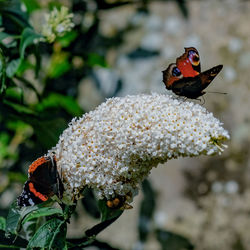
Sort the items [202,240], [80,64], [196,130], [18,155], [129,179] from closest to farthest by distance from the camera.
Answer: [196,130]
[129,179]
[202,240]
[18,155]
[80,64]

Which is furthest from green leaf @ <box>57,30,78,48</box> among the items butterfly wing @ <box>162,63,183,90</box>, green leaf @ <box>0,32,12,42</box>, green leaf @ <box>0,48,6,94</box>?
butterfly wing @ <box>162,63,183,90</box>

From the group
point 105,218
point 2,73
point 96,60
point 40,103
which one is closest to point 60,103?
point 40,103

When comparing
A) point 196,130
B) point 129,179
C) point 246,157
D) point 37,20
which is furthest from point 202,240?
point 37,20

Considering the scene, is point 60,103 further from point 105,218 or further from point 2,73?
point 105,218

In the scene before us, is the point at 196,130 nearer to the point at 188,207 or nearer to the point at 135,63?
the point at 188,207

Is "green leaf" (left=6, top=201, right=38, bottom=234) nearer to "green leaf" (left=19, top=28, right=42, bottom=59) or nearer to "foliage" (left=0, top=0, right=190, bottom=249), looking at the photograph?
"foliage" (left=0, top=0, right=190, bottom=249)

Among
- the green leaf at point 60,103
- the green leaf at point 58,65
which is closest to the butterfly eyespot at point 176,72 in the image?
the green leaf at point 60,103
